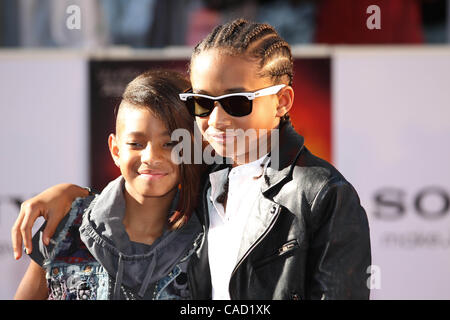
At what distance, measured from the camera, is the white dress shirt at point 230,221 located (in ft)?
4.40

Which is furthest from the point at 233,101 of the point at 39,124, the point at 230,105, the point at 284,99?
the point at 39,124

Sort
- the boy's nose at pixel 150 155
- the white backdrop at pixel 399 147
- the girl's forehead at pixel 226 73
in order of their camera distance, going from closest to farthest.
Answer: the girl's forehead at pixel 226 73, the boy's nose at pixel 150 155, the white backdrop at pixel 399 147

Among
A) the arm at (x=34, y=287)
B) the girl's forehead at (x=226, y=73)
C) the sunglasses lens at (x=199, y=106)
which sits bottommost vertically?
the arm at (x=34, y=287)

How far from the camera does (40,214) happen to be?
1452 mm

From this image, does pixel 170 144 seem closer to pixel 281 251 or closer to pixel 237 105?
pixel 237 105

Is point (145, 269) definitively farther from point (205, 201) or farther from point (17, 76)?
point (17, 76)

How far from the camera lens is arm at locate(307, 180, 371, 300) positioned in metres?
1.27

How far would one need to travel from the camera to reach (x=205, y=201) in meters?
1.42

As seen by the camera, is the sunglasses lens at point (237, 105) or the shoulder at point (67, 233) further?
the shoulder at point (67, 233)

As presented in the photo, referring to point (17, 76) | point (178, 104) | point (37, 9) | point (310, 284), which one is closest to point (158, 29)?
point (37, 9)

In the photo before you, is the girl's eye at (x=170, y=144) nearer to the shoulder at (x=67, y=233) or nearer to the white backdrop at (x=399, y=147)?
the shoulder at (x=67, y=233)

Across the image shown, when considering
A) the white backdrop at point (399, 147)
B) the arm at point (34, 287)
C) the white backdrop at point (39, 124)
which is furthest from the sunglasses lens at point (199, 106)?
the white backdrop at point (399, 147)

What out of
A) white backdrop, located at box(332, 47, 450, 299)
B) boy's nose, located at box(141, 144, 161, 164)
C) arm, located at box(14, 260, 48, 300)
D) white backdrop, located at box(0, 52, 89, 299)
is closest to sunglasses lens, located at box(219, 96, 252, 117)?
boy's nose, located at box(141, 144, 161, 164)

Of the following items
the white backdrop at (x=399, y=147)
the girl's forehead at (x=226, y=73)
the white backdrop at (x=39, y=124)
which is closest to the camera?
the girl's forehead at (x=226, y=73)
